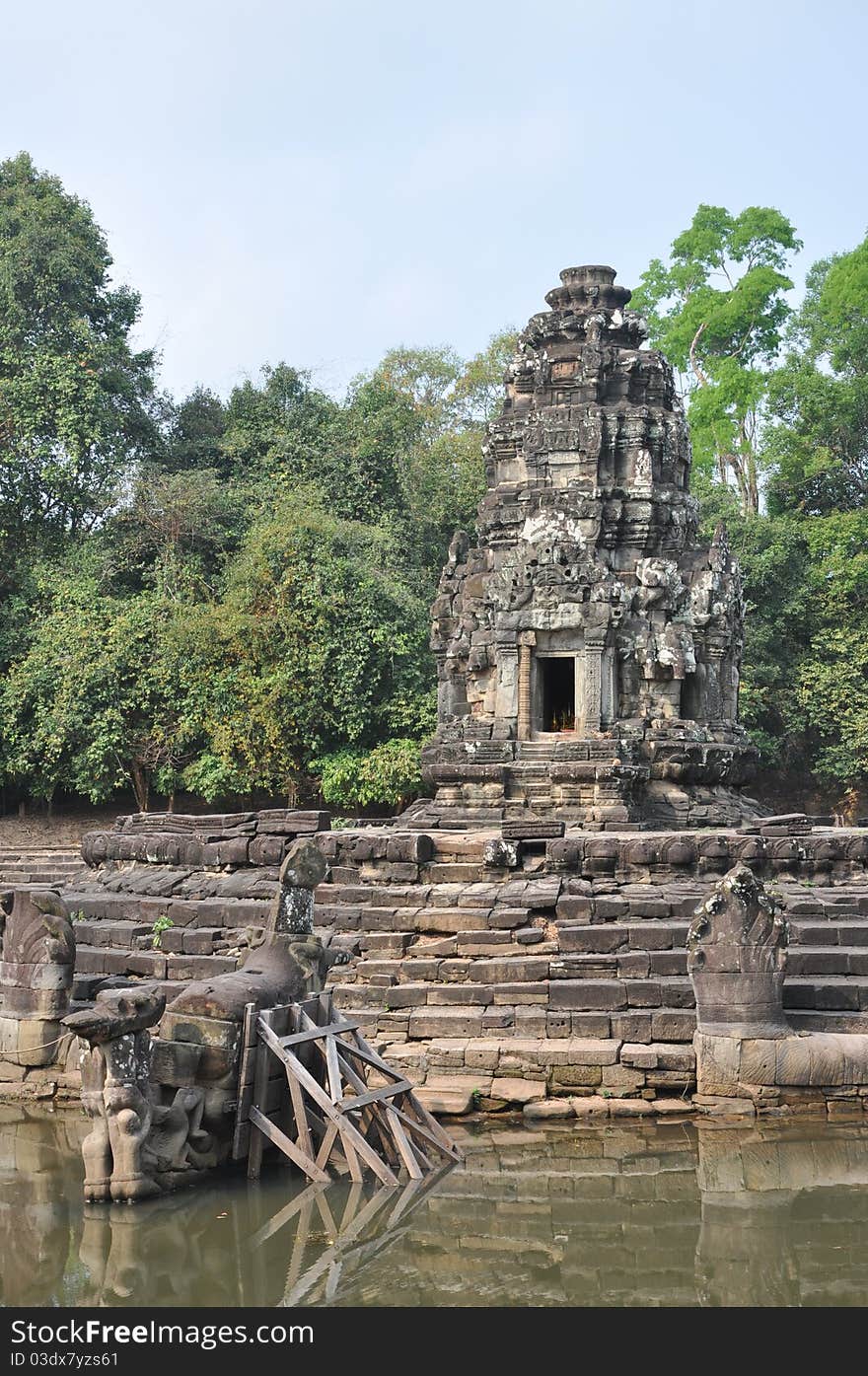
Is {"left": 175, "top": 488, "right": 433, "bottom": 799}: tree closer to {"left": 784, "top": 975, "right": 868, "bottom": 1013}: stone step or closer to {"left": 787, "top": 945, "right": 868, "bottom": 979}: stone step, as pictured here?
{"left": 787, "top": 945, "right": 868, "bottom": 979}: stone step

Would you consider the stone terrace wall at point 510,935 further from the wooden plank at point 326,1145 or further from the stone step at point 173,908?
the wooden plank at point 326,1145

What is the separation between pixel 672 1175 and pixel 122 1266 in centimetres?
325

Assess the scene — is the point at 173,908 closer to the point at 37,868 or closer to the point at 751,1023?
the point at 37,868

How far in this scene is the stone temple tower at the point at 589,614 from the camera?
15656 mm

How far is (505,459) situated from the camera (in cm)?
1753

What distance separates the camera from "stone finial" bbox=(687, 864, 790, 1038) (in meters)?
9.23

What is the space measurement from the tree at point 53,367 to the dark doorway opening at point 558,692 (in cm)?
1245

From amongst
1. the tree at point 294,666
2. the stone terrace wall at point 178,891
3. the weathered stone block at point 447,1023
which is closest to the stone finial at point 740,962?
the weathered stone block at point 447,1023

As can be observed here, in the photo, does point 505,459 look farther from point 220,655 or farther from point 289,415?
point 289,415

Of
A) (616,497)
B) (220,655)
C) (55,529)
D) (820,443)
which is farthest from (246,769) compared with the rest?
(820,443)

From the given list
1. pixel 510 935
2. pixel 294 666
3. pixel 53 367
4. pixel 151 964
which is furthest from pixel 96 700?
pixel 510 935

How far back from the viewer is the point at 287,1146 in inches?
307

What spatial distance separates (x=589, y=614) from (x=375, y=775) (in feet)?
24.3
